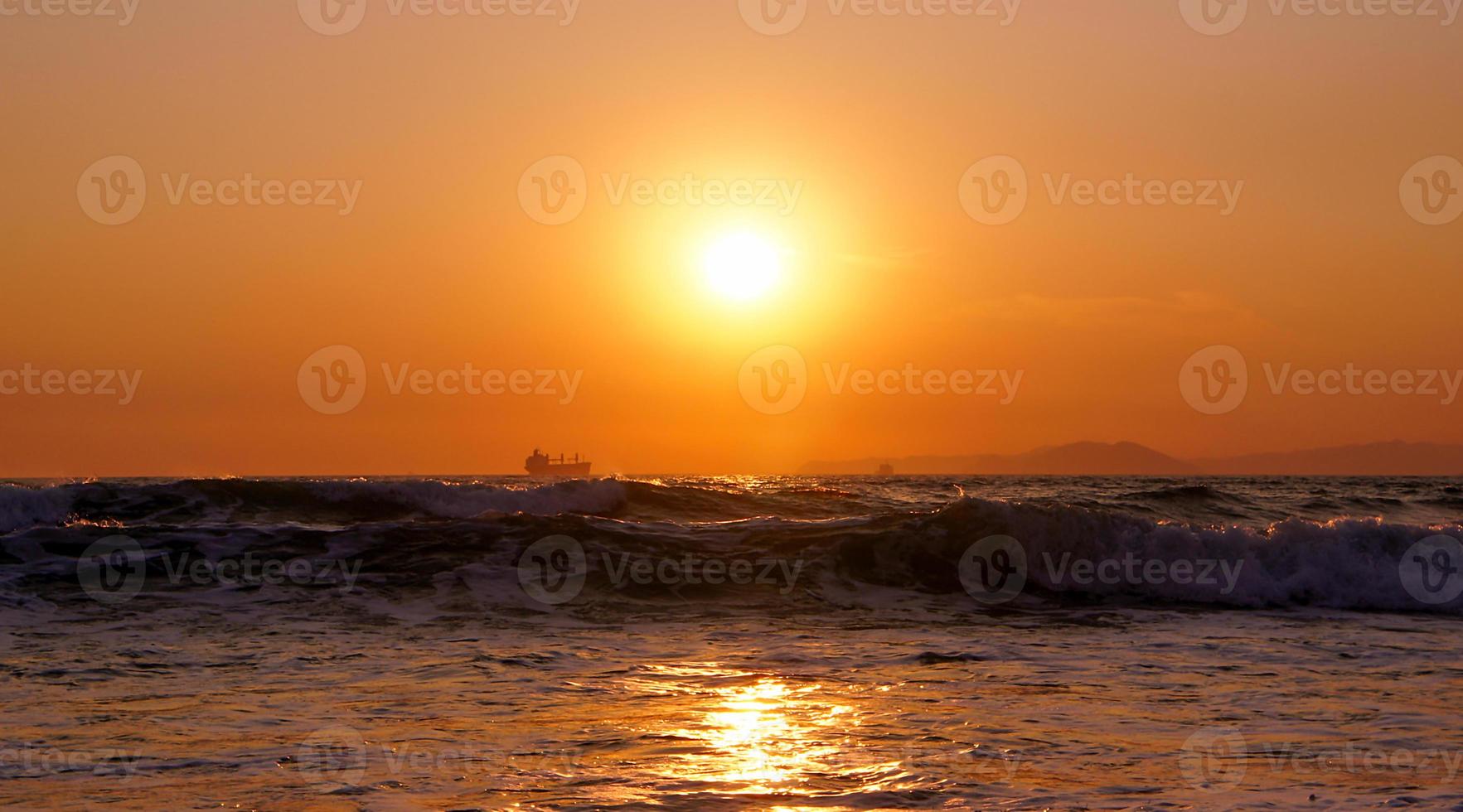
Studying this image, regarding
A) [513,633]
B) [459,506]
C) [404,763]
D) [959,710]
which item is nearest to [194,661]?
[513,633]

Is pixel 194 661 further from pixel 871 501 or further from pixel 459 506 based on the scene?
pixel 871 501

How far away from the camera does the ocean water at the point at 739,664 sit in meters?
8.20

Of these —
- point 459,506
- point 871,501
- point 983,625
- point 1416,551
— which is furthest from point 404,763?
point 871,501

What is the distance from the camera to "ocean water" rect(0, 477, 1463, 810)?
26.9ft

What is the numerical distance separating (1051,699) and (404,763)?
5.84 meters

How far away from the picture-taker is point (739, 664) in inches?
518

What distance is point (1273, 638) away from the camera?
51.5 ft

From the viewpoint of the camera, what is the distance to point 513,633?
1543 cm

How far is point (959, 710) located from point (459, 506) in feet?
91.2

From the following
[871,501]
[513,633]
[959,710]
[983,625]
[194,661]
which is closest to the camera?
[959,710]

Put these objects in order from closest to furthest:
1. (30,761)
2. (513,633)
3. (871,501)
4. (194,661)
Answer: (30,761), (194,661), (513,633), (871,501)

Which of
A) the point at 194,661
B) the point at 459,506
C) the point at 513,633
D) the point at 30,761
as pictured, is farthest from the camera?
the point at 459,506

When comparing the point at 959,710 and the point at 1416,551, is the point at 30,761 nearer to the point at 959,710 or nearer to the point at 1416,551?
the point at 959,710

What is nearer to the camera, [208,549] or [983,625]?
[983,625]
